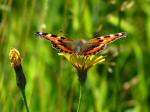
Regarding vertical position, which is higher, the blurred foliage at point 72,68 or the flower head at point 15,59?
the blurred foliage at point 72,68

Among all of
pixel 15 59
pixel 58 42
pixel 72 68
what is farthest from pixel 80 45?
pixel 72 68

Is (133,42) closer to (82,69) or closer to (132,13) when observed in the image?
(132,13)

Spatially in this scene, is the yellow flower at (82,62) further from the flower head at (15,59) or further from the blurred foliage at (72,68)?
the blurred foliage at (72,68)

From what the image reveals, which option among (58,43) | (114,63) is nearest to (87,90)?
(114,63)

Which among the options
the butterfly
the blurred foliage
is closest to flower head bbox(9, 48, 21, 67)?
the butterfly

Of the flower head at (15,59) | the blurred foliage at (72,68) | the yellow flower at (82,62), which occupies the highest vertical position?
the blurred foliage at (72,68)

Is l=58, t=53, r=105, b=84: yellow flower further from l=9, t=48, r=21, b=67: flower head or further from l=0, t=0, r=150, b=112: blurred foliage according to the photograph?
l=0, t=0, r=150, b=112: blurred foliage

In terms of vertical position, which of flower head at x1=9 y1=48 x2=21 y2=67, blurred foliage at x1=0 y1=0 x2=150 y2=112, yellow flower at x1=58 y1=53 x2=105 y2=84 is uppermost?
blurred foliage at x1=0 y1=0 x2=150 y2=112

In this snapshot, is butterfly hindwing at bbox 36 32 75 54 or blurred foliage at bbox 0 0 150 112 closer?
butterfly hindwing at bbox 36 32 75 54

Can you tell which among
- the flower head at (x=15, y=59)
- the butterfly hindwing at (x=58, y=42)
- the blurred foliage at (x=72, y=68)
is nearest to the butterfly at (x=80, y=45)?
the butterfly hindwing at (x=58, y=42)
